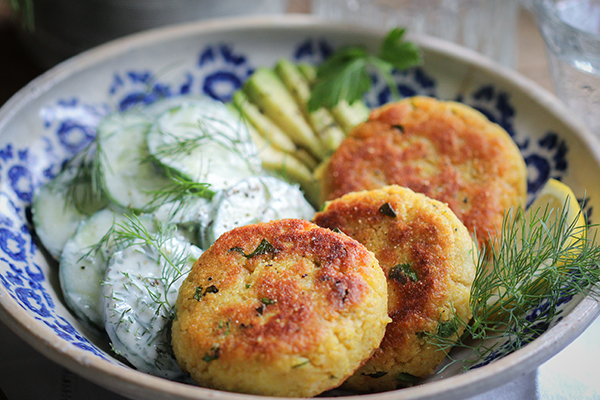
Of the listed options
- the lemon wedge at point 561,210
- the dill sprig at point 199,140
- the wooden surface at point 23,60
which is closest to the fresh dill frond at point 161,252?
the dill sprig at point 199,140

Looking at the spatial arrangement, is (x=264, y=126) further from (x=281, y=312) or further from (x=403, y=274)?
(x=281, y=312)

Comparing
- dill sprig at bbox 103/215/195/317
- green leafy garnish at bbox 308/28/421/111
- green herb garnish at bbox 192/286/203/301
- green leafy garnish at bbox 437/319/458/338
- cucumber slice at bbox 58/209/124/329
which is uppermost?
green leafy garnish at bbox 308/28/421/111

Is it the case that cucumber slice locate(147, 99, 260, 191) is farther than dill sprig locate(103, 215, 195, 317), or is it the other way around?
cucumber slice locate(147, 99, 260, 191)

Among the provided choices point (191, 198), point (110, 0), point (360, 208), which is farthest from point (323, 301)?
point (110, 0)

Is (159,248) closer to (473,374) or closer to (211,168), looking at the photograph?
(211,168)

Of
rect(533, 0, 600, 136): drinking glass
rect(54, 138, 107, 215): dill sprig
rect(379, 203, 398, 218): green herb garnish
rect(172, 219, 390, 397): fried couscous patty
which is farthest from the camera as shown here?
rect(533, 0, 600, 136): drinking glass

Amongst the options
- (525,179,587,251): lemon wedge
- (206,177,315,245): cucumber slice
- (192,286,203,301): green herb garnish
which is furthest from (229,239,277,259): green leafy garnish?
(525,179,587,251): lemon wedge

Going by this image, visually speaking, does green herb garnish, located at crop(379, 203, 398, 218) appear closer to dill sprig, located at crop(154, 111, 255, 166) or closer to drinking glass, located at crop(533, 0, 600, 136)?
dill sprig, located at crop(154, 111, 255, 166)

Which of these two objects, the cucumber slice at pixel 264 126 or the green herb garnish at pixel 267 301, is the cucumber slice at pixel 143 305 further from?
the cucumber slice at pixel 264 126
